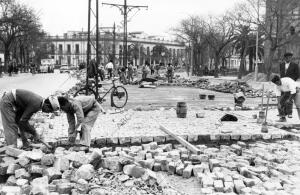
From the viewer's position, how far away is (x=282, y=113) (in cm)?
1266

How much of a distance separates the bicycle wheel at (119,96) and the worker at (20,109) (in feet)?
25.6

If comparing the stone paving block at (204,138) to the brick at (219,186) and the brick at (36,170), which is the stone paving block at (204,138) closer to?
the brick at (219,186)

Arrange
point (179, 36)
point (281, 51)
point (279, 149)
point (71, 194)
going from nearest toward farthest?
point (71, 194) < point (279, 149) < point (281, 51) < point (179, 36)

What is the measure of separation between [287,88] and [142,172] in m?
6.98

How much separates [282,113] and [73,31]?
11522 cm

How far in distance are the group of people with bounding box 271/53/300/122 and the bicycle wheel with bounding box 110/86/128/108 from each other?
570cm

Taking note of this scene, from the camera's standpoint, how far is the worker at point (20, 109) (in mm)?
7746

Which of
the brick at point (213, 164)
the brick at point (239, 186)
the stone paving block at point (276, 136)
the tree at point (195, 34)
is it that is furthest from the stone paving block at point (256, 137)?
the tree at point (195, 34)

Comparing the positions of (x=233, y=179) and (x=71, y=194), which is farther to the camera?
(x=233, y=179)

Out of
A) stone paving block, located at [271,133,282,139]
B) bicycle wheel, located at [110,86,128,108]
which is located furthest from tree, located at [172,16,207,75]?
stone paving block, located at [271,133,282,139]

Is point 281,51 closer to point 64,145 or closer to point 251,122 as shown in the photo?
point 251,122

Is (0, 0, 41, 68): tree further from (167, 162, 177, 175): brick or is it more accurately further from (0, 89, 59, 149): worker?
(167, 162, 177, 175): brick

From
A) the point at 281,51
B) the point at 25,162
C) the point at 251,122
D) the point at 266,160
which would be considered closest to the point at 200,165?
the point at 266,160

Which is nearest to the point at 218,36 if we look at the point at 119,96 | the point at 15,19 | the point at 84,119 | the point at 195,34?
the point at 195,34
